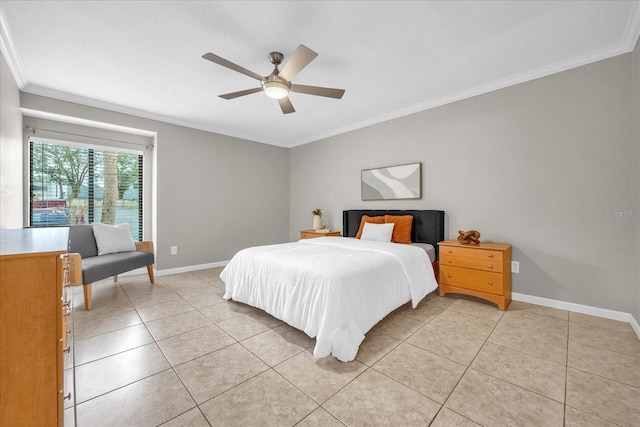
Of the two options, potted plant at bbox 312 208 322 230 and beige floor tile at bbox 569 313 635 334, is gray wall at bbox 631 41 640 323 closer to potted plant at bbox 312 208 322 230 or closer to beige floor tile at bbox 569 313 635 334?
beige floor tile at bbox 569 313 635 334

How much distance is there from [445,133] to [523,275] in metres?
1.89

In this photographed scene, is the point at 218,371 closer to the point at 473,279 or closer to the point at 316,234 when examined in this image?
the point at 473,279

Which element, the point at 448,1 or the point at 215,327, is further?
the point at 215,327

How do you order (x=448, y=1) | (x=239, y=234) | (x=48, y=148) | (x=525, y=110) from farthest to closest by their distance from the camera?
(x=239, y=234)
(x=48, y=148)
(x=525, y=110)
(x=448, y=1)

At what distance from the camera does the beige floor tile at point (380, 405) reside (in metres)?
1.27

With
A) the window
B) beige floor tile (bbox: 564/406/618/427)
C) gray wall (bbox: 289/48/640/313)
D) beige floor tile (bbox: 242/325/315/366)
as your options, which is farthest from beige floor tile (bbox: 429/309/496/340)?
the window

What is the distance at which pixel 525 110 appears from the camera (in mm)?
2756

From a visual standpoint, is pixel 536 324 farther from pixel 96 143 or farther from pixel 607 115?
pixel 96 143

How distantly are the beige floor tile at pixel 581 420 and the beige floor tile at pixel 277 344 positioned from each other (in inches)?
58.0

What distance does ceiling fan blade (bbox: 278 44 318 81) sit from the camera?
181 cm

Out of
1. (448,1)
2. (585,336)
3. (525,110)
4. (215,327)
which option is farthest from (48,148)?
(585,336)

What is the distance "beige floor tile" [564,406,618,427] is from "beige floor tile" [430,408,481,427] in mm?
460

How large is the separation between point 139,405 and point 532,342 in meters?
2.67

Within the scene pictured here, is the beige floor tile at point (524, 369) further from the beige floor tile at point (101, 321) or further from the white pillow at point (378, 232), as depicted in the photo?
the beige floor tile at point (101, 321)
